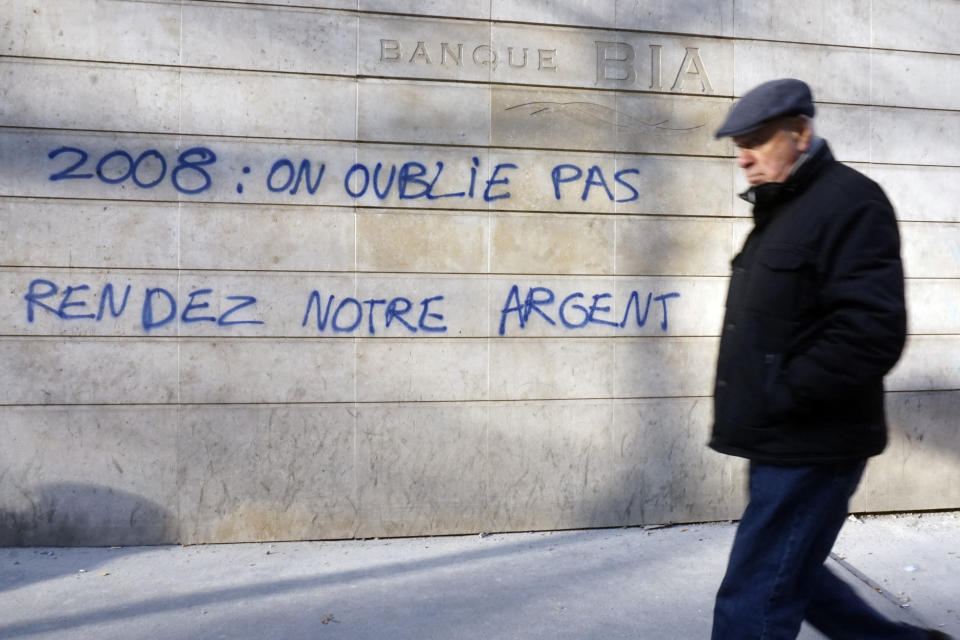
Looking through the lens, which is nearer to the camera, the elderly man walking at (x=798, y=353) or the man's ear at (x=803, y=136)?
the elderly man walking at (x=798, y=353)

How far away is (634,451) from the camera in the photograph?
187 inches

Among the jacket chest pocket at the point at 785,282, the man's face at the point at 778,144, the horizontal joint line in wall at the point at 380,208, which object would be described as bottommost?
the jacket chest pocket at the point at 785,282

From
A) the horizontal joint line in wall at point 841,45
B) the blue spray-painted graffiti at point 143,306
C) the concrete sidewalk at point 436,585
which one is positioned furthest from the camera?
the horizontal joint line in wall at point 841,45

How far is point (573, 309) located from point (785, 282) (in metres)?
2.51

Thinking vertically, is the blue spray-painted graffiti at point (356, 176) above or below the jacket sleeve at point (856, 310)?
above

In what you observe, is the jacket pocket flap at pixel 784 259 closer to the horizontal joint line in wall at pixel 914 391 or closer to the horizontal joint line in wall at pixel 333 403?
the horizontal joint line in wall at pixel 333 403

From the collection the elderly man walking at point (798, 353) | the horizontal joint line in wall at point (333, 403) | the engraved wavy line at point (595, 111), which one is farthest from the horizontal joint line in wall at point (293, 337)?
the elderly man walking at point (798, 353)

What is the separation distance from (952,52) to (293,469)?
441 cm

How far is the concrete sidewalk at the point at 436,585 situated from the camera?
3.43m

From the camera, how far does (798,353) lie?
2201 millimetres

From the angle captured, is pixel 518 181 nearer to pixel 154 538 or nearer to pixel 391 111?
pixel 391 111

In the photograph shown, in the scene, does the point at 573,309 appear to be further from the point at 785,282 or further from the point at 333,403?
the point at 785,282

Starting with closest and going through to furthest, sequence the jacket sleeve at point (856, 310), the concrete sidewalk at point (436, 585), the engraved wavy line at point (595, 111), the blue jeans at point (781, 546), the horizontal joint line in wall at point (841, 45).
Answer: the jacket sleeve at point (856, 310)
the blue jeans at point (781, 546)
the concrete sidewalk at point (436, 585)
the engraved wavy line at point (595, 111)
the horizontal joint line in wall at point (841, 45)

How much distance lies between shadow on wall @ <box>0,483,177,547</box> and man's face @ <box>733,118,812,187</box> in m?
3.43
